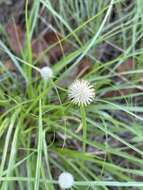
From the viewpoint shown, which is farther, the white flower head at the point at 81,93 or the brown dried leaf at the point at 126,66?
the brown dried leaf at the point at 126,66

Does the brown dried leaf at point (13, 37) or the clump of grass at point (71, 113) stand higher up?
the brown dried leaf at point (13, 37)

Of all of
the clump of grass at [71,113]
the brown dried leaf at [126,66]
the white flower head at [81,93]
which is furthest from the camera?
the brown dried leaf at [126,66]

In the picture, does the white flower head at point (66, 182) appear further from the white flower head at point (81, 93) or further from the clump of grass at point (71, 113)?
the white flower head at point (81, 93)

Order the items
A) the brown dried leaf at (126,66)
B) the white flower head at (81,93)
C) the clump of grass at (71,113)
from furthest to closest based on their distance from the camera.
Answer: the brown dried leaf at (126,66) < the clump of grass at (71,113) < the white flower head at (81,93)

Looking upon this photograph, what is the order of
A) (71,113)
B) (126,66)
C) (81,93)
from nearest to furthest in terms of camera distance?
(81,93) → (71,113) → (126,66)

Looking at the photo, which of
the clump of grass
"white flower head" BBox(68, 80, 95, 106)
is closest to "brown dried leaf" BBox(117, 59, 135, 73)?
the clump of grass

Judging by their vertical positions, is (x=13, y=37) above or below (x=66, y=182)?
above

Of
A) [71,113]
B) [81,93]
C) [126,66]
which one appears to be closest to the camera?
[81,93]

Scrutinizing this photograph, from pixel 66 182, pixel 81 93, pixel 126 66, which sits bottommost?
pixel 66 182

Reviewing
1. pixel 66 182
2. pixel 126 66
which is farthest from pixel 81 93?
pixel 126 66

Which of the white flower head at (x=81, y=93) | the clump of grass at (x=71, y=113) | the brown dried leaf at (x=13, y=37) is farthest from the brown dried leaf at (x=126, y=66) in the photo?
the white flower head at (x=81, y=93)

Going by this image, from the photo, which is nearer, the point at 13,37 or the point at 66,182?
the point at 66,182

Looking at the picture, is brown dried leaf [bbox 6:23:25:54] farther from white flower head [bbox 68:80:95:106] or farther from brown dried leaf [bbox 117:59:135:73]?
white flower head [bbox 68:80:95:106]

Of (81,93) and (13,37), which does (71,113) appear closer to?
(81,93)
